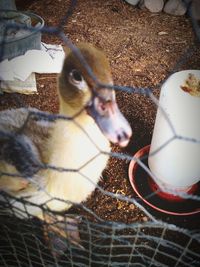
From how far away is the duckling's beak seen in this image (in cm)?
87

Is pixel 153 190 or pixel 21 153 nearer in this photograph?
pixel 21 153

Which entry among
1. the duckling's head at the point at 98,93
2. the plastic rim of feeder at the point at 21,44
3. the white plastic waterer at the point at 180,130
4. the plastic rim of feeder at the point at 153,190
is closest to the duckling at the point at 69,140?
the duckling's head at the point at 98,93

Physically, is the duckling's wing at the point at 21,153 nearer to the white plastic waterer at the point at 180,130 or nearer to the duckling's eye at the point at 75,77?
the duckling's eye at the point at 75,77

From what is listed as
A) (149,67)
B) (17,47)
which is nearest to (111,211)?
(149,67)

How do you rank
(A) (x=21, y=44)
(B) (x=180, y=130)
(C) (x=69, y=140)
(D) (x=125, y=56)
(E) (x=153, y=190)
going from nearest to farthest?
(C) (x=69, y=140) → (B) (x=180, y=130) → (E) (x=153, y=190) → (A) (x=21, y=44) → (D) (x=125, y=56)

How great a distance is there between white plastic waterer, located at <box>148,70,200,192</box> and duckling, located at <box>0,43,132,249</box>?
24 centimetres

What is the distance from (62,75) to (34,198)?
0.41 m

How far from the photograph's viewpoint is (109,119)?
0.89 meters

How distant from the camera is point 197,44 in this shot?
2395 mm

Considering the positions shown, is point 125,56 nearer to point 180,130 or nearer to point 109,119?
point 180,130

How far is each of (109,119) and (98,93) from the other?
0.07m

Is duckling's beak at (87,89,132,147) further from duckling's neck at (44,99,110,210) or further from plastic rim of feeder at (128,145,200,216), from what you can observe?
plastic rim of feeder at (128,145,200,216)

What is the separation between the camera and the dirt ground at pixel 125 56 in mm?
1512

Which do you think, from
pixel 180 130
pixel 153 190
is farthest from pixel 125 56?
pixel 180 130
